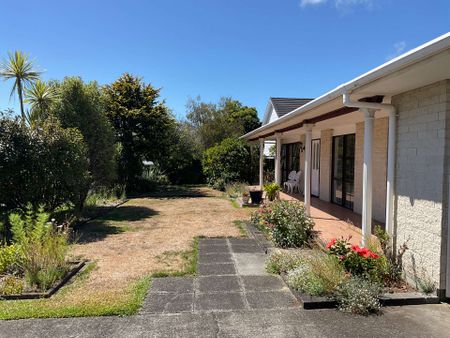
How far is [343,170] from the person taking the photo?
35.5 feet

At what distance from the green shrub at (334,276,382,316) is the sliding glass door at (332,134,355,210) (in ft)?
20.4

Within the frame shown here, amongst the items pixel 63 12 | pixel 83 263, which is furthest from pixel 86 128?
pixel 83 263

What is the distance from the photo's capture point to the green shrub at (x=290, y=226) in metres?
6.73

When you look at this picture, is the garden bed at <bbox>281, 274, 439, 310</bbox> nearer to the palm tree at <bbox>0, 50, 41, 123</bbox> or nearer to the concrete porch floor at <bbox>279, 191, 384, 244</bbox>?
the concrete porch floor at <bbox>279, 191, 384, 244</bbox>

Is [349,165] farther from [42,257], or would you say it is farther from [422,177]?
[42,257]

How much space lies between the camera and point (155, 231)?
27.7ft

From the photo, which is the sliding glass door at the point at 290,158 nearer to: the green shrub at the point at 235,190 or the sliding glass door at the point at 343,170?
the green shrub at the point at 235,190

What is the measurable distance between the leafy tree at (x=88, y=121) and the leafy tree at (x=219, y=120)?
1416 cm

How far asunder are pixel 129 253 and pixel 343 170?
7052 mm

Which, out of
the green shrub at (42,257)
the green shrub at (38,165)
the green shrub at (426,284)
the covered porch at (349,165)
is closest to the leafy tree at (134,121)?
the covered porch at (349,165)

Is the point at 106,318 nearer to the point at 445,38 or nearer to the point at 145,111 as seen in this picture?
the point at 445,38

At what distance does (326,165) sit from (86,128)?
812 cm

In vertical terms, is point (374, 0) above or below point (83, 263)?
above

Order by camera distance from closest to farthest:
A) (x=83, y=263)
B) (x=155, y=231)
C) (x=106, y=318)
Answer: (x=106, y=318) → (x=83, y=263) → (x=155, y=231)
